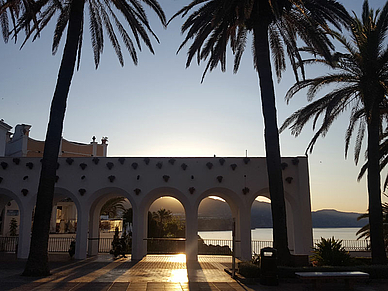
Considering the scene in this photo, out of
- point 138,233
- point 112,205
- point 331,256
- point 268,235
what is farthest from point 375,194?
point 268,235

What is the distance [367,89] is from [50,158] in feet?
44.8

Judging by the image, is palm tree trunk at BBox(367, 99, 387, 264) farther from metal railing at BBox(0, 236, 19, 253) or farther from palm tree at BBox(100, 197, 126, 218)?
metal railing at BBox(0, 236, 19, 253)

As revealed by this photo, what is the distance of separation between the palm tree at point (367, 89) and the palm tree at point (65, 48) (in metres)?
8.02

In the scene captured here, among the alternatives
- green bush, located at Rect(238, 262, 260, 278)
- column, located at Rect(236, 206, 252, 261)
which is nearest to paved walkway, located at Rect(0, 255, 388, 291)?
green bush, located at Rect(238, 262, 260, 278)

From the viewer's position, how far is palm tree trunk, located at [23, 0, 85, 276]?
14.5 m

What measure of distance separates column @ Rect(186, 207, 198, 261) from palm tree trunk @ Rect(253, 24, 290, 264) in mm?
6611

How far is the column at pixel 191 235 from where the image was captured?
68.4 ft

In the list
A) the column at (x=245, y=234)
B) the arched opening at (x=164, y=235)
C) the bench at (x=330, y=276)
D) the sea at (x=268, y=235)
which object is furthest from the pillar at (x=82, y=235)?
the sea at (x=268, y=235)

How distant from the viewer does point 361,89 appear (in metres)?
17.6

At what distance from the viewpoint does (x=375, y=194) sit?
691 inches

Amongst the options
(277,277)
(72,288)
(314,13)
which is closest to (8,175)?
(72,288)

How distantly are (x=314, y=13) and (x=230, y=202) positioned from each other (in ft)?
39.5

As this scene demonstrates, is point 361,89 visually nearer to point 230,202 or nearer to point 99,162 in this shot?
point 230,202

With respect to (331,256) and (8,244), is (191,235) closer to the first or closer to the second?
(331,256)
